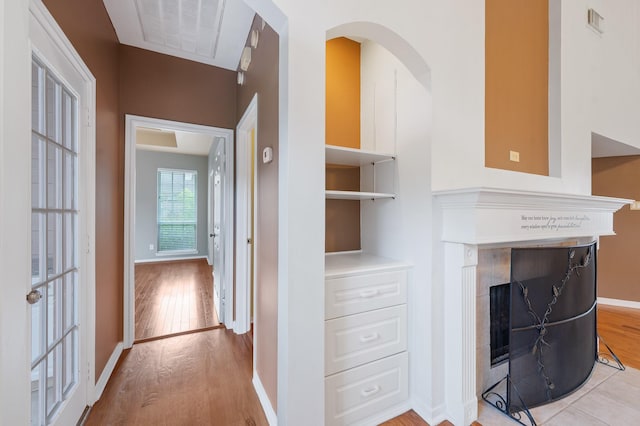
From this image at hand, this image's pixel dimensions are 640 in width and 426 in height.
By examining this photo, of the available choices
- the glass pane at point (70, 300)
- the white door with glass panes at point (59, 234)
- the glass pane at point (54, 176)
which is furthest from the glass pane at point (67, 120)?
the glass pane at point (70, 300)

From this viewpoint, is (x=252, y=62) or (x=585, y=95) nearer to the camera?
(x=252, y=62)

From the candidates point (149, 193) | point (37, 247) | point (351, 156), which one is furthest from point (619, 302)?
point (149, 193)

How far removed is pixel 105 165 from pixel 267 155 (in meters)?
1.35

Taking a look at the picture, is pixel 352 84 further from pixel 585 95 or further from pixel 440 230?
pixel 585 95

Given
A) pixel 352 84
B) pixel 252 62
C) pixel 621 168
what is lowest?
pixel 621 168

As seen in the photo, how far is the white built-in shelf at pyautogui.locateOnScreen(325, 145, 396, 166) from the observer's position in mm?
1660

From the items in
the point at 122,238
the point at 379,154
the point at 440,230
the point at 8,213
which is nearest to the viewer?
the point at 8,213

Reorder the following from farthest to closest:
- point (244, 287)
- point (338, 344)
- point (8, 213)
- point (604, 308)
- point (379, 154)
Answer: point (604, 308), point (244, 287), point (379, 154), point (338, 344), point (8, 213)

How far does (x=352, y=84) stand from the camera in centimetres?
222

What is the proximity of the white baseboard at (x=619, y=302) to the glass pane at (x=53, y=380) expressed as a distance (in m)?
6.02

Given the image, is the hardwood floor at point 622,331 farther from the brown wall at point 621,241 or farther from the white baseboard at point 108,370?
the white baseboard at point 108,370

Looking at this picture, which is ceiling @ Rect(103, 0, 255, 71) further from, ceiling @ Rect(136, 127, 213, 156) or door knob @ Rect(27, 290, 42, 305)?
ceiling @ Rect(136, 127, 213, 156)

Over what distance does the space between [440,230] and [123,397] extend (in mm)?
2383

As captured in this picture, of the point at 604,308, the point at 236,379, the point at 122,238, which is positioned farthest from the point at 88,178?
the point at 604,308
